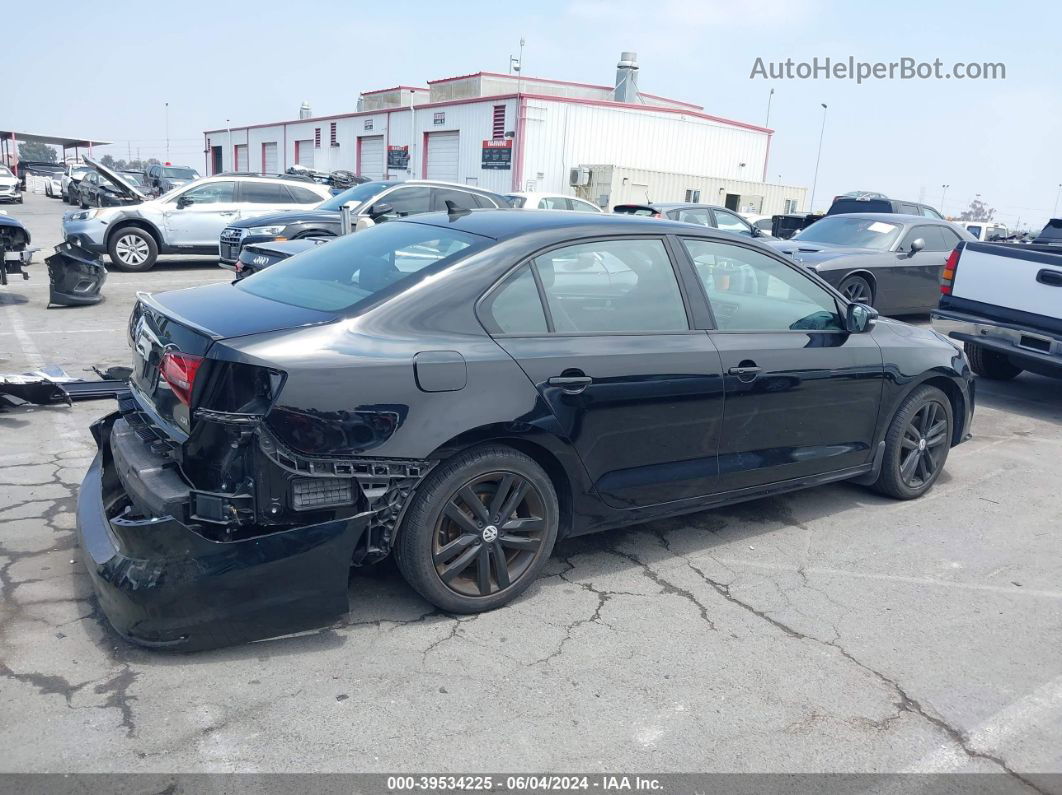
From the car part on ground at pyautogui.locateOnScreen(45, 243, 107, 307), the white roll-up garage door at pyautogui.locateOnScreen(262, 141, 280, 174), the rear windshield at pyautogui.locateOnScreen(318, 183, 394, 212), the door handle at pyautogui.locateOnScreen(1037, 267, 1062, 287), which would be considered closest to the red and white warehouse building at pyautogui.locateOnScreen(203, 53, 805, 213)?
the white roll-up garage door at pyautogui.locateOnScreen(262, 141, 280, 174)

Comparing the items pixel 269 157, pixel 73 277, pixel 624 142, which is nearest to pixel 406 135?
pixel 624 142

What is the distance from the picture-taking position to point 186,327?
3.36 m

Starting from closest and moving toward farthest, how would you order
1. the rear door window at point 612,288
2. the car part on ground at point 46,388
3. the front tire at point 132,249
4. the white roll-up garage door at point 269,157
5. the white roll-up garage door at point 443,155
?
the rear door window at point 612,288
the car part on ground at point 46,388
the front tire at point 132,249
the white roll-up garage door at point 443,155
the white roll-up garage door at point 269,157

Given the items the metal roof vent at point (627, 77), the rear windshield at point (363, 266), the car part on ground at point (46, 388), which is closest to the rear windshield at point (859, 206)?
the car part on ground at point (46, 388)

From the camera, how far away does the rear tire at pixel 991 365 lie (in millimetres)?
9211

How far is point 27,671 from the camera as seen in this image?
3119 millimetres

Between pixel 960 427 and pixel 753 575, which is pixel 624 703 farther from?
pixel 960 427

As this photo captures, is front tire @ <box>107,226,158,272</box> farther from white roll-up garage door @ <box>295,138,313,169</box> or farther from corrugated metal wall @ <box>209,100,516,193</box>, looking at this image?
white roll-up garage door @ <box>295,138,313,169</box>

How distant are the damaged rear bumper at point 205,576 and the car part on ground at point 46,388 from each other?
9.32 ft

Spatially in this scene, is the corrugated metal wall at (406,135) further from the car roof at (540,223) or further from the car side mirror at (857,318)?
the car roof at (540,223)

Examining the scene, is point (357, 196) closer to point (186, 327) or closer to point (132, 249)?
point (132, 249)

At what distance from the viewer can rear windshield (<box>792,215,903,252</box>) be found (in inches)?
461

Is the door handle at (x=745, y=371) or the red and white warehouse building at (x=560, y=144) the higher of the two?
the red and white warehouse building at (x=560, y=144)

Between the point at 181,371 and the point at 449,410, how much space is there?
100 centimetres
